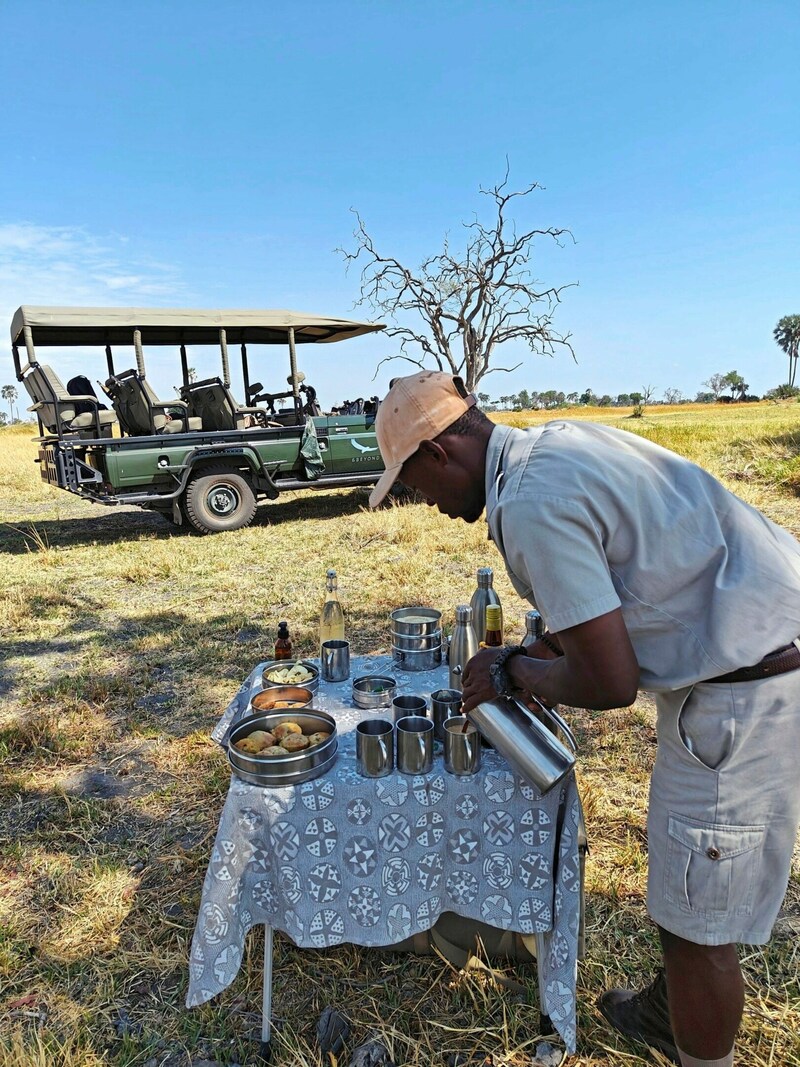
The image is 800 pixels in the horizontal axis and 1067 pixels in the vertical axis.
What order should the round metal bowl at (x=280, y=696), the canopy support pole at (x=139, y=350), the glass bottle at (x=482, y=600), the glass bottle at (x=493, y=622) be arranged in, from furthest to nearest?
the canopy support pole at (x=139, y=350), the glass bottle at (x=482, y=600), the round metal bowl at (x=280, y=696), the glass bottle at (x=493, y=622)

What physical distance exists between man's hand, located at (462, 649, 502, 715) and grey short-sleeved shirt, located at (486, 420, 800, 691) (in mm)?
368

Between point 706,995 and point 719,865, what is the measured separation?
0.33 meters

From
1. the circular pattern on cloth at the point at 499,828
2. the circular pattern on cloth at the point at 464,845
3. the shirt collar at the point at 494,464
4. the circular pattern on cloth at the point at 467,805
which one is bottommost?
the circular pattern on cloth at the point at 464,845

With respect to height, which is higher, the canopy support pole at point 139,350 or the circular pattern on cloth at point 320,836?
the canopy support pole at point 139,350

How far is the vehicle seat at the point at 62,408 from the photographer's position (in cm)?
783

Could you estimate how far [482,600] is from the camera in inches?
102

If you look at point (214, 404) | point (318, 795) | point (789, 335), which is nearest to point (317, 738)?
point (318, 795)

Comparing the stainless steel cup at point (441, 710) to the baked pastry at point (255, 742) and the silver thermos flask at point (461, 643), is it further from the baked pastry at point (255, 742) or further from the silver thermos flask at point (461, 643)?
the baked pastry at point (255, 742)

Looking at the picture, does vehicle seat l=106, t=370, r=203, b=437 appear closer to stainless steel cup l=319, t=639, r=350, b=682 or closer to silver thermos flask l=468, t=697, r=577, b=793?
stainless steel cup l=319, t=639, r=350, b=682

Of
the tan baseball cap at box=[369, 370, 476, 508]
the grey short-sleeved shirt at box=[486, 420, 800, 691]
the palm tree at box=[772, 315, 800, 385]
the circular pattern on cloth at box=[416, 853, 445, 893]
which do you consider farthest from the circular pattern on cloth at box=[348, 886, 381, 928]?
the palm tree at box=[772, 315, 800, 385]

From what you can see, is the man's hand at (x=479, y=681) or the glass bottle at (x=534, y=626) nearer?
the man's hand at (x=479, y=681)

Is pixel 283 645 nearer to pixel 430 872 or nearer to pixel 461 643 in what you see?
pixel 461 643

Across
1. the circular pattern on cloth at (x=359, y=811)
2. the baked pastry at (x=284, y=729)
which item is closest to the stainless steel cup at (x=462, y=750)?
the circular pattern on cloth at (x=359, y=811)

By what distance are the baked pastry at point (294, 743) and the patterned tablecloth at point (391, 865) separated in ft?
0.36
